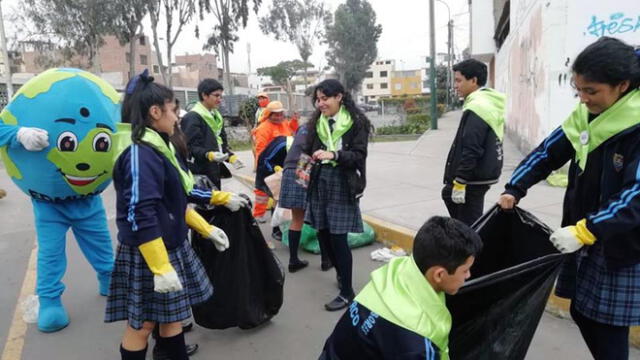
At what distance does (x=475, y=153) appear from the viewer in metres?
3.33

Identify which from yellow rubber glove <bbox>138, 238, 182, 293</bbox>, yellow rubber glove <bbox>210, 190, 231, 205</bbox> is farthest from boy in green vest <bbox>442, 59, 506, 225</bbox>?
yellow rubber glove <bbox>138, 238, 182, 293</bbox>

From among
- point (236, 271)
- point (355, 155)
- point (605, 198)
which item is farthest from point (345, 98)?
point (605, 198)

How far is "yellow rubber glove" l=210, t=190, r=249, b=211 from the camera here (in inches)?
110

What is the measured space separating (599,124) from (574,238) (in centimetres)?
46

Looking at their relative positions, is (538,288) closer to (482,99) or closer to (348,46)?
(482,99)

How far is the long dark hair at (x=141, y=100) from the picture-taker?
7.36ft

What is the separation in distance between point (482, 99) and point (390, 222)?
218 centimetres

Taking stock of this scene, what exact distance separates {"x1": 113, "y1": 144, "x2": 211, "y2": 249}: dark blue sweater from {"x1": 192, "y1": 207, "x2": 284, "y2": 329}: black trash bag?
0.59 m

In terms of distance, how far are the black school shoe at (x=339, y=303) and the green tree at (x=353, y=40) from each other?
152 feet

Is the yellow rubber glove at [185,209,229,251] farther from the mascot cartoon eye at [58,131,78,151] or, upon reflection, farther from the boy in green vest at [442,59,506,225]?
the boy in green vest at [442,59,506,225]

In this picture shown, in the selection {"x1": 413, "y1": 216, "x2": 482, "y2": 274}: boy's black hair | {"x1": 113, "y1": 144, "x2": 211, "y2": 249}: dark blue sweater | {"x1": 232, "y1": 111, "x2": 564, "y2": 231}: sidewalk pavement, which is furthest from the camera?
{"x1": 232, "y1": 111, "x2": 564, "y2": 231}: sidewalk pavement

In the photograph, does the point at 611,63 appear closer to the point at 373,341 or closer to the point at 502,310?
the point at 502,310

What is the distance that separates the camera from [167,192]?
226cm

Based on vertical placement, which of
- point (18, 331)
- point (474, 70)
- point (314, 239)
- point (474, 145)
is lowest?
point (18, 331)
